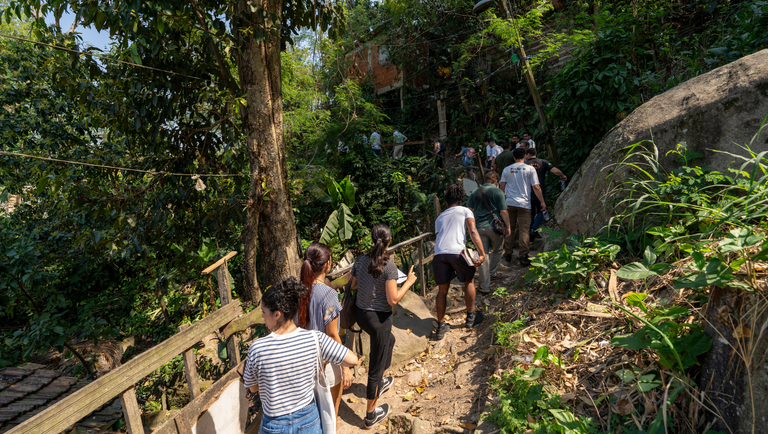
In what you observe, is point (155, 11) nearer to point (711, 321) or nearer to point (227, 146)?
point (227, 146)

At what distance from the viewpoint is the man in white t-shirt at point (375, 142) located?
13.1 meters

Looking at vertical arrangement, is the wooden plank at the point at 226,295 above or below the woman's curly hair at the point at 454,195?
below

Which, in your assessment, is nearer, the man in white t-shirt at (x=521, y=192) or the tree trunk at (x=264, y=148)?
the tree trunk at (x=264, y=148)

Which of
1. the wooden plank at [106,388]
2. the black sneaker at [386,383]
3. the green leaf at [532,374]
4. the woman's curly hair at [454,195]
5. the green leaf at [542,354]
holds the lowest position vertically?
the black sneaker at [386,383]

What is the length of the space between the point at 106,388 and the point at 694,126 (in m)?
5.37

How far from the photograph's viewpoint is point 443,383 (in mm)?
4207

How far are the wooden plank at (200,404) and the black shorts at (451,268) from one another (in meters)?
2.37

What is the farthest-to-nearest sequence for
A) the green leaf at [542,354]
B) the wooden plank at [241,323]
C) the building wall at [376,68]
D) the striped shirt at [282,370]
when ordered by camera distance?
the building wall at [376,68]
the wooden plank at [241,323]
the green leaf at [542,354]
the striped shirt at [282,370]

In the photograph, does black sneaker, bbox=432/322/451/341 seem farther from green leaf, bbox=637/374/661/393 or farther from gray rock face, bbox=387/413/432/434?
green leaf, bbox=637/374/661/393

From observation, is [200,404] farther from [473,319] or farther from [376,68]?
[376,68]

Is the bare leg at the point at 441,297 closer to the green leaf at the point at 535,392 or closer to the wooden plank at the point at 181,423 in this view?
the green leaf at the point at 535,392

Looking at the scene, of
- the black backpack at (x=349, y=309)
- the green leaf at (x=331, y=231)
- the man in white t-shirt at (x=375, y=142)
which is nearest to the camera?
the black backpack at (x=349, y=309)

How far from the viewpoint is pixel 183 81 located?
529cm

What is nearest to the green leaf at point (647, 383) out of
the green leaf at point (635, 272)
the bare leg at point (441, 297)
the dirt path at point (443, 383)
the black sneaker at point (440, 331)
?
the green leaf at point (635, 272)
